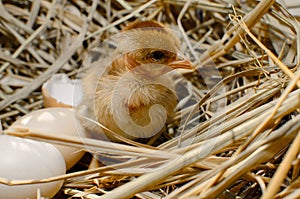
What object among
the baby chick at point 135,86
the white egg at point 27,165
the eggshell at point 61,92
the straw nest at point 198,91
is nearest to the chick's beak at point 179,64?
the baby chick at point 135,86

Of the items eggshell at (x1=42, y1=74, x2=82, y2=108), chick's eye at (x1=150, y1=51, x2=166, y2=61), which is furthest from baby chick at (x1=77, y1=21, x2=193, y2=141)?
eggshell at (x1=42, y1=74, x2=82, y2=108)

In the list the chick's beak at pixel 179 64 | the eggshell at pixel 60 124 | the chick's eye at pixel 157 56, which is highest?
the chick's eye at pixel 157 56

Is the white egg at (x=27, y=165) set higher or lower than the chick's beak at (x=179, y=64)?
lower

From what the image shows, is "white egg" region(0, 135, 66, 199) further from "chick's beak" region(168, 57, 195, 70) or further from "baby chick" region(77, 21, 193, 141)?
"chick's beak" region(168, 57, 195, 70)

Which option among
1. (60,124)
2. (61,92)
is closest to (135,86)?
(60,124)

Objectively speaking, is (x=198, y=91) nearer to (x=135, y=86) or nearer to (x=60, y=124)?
(x=135, y=86)

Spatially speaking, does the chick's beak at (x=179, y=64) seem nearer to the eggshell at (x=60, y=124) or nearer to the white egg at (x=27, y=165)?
the eggshell at (x=60, y=124)
